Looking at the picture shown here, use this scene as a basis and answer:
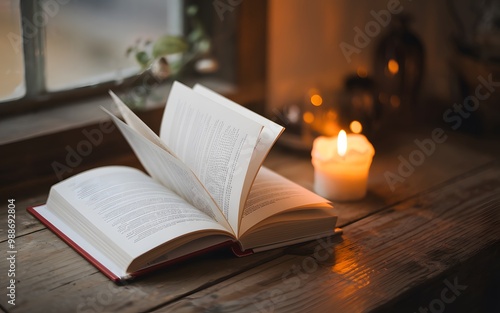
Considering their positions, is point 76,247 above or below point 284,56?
below

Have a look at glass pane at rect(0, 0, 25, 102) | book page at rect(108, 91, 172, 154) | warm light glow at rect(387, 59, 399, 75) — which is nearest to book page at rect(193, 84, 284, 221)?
book page at rect(108, 91, 172, 154)

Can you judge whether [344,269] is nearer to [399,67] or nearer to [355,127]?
[355,127]

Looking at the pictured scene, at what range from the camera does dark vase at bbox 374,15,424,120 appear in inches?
62.8

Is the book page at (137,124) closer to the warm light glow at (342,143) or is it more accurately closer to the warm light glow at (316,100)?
the warm light glow at (342,143)

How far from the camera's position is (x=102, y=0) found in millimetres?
1474

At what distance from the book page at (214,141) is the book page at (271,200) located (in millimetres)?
37

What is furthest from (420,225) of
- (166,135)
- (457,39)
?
(457,39)

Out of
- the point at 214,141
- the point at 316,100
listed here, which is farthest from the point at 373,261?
the point at 316,100

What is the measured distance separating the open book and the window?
30cm

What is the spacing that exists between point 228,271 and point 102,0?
703mm

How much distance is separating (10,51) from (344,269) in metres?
0.75

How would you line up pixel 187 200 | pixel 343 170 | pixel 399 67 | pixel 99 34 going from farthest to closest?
1. pixel 399 67
2. pixel 99 34
3. pixel 343 170
4. pixel 187 200

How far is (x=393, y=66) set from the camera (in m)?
1.61

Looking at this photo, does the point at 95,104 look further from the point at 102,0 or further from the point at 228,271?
the point at 228,271
